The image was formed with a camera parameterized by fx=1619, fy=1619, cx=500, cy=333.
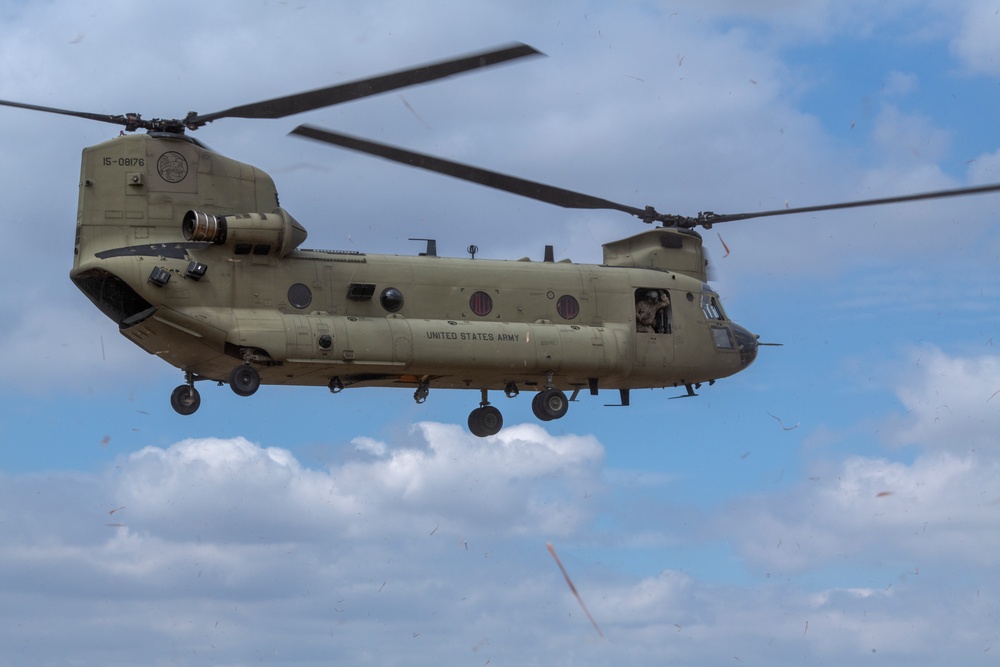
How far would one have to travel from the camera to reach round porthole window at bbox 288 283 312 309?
3328 centimetres

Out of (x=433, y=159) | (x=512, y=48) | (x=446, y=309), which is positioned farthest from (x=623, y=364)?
(x=512, y=48)

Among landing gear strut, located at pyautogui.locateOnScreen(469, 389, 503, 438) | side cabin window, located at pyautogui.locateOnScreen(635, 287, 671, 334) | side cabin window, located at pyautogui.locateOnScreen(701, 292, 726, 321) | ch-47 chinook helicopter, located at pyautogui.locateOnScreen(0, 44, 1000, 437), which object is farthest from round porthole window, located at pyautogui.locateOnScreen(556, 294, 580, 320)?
side cabin window, located at pyautogui.locateOnScreen(701, 292, 726, 321)

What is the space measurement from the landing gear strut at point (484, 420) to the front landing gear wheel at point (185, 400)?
6.53 metres

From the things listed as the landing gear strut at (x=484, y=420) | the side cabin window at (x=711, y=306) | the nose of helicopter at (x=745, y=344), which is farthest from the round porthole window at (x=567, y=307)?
the nose of helicopter at (x=745, y=344)

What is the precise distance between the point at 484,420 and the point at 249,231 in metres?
7.35

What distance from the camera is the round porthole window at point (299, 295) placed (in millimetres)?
33281

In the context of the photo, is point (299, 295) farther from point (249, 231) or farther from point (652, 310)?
point (652, 310)

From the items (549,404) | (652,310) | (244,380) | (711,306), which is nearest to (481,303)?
(549,404)

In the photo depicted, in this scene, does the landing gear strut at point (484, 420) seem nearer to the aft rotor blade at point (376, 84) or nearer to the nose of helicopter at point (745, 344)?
the nose of helicopter at point (745, 344)

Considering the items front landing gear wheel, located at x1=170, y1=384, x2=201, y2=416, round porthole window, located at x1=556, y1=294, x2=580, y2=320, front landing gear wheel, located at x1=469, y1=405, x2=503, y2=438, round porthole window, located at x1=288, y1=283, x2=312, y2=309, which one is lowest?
front landing gear wheel, located at x1=170, y1=384, x2=201, y2=416

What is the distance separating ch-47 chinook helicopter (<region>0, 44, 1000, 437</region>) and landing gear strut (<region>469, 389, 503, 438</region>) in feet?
0.15

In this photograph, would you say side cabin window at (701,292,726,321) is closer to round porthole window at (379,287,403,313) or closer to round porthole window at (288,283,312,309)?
round porthole window at (379,287,403,313)

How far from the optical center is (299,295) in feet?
109

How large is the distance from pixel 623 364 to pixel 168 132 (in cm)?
1115
